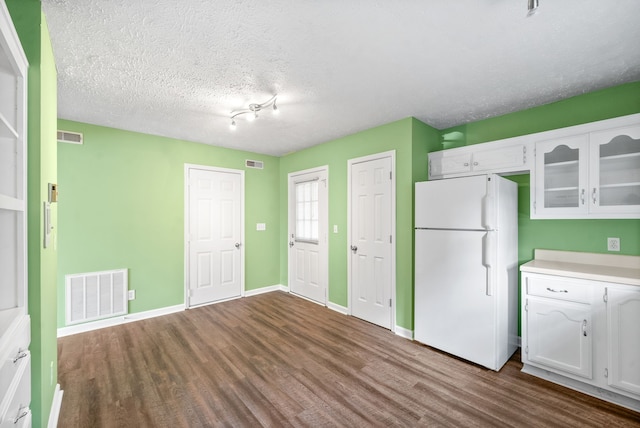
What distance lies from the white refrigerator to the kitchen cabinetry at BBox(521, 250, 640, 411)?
0.25 m

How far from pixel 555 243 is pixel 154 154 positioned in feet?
16.1

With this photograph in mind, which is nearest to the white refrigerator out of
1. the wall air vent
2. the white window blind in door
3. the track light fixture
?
the track light fixture

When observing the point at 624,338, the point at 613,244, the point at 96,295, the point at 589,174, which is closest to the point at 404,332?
the point at 624,338

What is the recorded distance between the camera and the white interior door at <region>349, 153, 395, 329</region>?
328 centimetres

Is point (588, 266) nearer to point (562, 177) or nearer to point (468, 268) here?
point (562, 177)

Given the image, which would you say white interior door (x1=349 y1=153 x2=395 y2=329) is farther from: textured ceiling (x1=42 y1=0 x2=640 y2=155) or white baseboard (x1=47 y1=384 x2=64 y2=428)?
white baseboard (x1=47 y1=384 x2=64 y2=428)

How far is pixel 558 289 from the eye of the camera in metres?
2.22

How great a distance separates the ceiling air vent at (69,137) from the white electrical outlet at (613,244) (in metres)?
5.63

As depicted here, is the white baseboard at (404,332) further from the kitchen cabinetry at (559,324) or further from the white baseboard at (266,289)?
the white baseboard at (266,289)

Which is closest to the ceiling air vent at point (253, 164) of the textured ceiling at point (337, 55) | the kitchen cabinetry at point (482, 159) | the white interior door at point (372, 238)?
the textured ceiling at point (337, 55)

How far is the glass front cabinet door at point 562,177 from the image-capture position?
7.59ft

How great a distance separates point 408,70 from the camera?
2113 millimetres

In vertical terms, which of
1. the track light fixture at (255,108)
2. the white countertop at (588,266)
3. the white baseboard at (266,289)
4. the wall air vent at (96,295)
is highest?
the track light fixture at (255,108)

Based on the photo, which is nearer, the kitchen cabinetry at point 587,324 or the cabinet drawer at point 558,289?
the kitchen cabinetry at point 587,324
